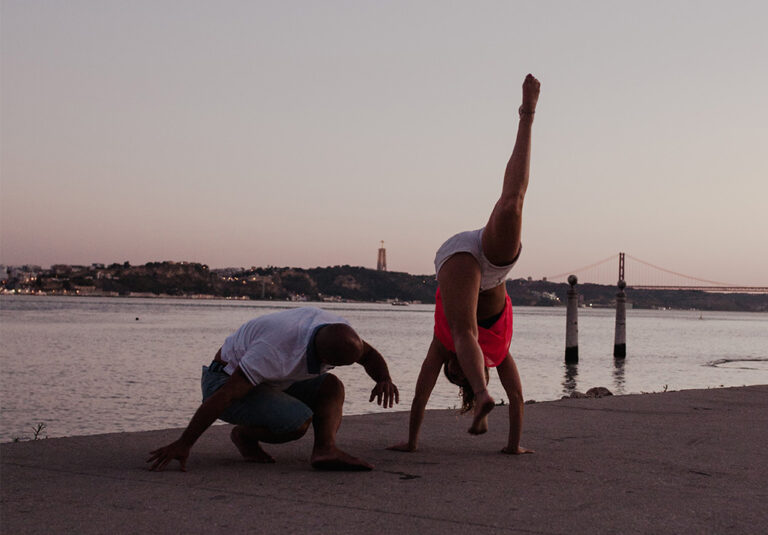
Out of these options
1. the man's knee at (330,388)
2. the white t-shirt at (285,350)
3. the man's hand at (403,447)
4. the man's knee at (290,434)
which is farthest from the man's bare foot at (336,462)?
the man's hand at (403,447)

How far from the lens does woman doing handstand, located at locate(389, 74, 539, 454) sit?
4441mm

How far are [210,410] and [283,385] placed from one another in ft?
1.72

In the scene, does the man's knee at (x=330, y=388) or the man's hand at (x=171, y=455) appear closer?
the man's hand at (x=171, y=455)

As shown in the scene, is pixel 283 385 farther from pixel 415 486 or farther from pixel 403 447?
pixel 403 447

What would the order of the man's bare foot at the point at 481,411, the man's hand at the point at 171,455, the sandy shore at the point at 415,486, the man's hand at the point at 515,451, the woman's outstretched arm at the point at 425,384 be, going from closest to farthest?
the sandy shore at the point at 415,486 → the man's bare foot at the point at 481,411 → the man's hand at the point at 171,455 → the woman's outstretched arm at the point at 425,384 → the man's hand at the point at 515,451

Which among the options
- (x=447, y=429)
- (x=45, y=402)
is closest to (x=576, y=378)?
(x=45, y=402)

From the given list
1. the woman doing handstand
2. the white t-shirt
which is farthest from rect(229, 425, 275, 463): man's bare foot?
the woman doing handstand

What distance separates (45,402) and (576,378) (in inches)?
559

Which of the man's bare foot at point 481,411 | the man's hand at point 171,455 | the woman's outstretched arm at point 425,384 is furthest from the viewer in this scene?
the woman's outstretched arm at point 425,384

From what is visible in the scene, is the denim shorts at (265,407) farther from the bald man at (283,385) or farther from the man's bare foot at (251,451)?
the man's bare foot at (251,451)

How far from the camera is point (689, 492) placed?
4.04 meters

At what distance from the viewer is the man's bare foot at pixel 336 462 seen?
443cm

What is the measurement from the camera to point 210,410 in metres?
4.14

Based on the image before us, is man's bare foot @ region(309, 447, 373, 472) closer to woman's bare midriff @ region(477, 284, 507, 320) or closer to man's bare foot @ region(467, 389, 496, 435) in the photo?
man's bare foot @ region(467, 389, 496, 435)
